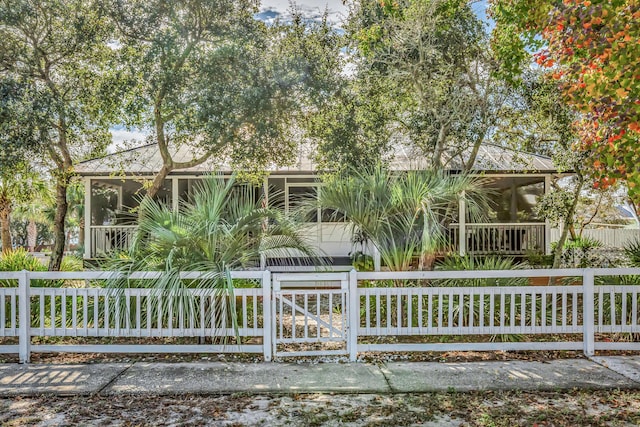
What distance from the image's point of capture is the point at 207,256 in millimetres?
5594

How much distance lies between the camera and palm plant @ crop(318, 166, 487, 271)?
594 cm

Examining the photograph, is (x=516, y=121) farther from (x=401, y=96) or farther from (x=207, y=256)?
(x=207, y=256)

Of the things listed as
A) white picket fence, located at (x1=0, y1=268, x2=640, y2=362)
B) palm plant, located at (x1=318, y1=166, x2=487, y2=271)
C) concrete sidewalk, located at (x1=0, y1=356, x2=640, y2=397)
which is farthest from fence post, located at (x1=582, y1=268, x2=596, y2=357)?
palm plant, located at (x1=318, y1=166, x2=487, y2=271)

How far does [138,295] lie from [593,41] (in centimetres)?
548

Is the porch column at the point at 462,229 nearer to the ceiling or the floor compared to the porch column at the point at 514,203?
nearer to the floor

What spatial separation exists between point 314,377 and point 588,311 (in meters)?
3.48

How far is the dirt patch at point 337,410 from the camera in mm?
3801

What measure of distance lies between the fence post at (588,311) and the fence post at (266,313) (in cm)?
384

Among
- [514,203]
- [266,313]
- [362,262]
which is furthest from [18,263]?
[514,203]

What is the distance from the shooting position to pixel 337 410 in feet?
13.3

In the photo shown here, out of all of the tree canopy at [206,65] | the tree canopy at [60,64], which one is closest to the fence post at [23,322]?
the tree canopy at [60,64]

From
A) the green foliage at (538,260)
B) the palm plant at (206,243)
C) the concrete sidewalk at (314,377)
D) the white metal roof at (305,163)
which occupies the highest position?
the white metal roof at (305,163)

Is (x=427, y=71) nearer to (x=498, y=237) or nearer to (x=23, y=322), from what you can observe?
(x=498, y=237)

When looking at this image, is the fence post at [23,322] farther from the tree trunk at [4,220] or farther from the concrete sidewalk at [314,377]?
the tree trunk at [4,220]
